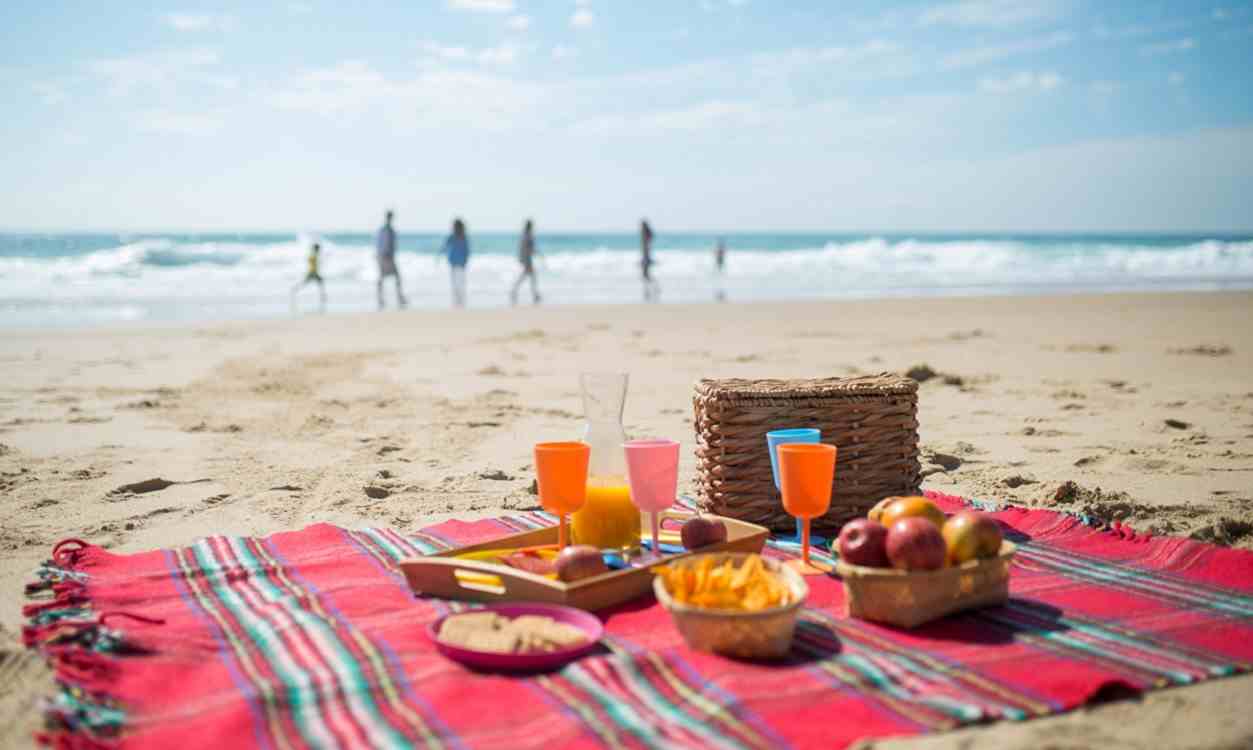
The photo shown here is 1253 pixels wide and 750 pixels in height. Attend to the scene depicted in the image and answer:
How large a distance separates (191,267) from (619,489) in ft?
98.5

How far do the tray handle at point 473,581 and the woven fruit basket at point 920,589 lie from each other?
78cm

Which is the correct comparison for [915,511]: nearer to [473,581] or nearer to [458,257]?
[473,581]

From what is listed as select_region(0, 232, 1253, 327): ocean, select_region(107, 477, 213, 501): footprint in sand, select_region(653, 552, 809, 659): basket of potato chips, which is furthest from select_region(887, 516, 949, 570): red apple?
select_region(0, 232, 1253, 327): ocean

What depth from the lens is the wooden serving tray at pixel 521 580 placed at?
2488 mm

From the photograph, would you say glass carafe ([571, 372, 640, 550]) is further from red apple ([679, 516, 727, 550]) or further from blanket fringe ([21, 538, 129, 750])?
blanket fringe ([21, 538, 129, 750])

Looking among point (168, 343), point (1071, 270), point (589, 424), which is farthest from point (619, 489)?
point (1071, 270)

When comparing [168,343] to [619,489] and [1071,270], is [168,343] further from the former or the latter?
[1071,270]

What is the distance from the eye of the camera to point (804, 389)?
3.42 m

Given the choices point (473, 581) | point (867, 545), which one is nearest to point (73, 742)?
point (473, 581)

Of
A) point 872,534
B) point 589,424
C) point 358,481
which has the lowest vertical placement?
point 358,481

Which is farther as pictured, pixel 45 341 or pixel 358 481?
pixel 45 341

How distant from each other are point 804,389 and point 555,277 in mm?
26055

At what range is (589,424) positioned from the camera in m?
2.97

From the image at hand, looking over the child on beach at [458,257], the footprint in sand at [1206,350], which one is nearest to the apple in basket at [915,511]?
the footprint in sand at [1206,350]
